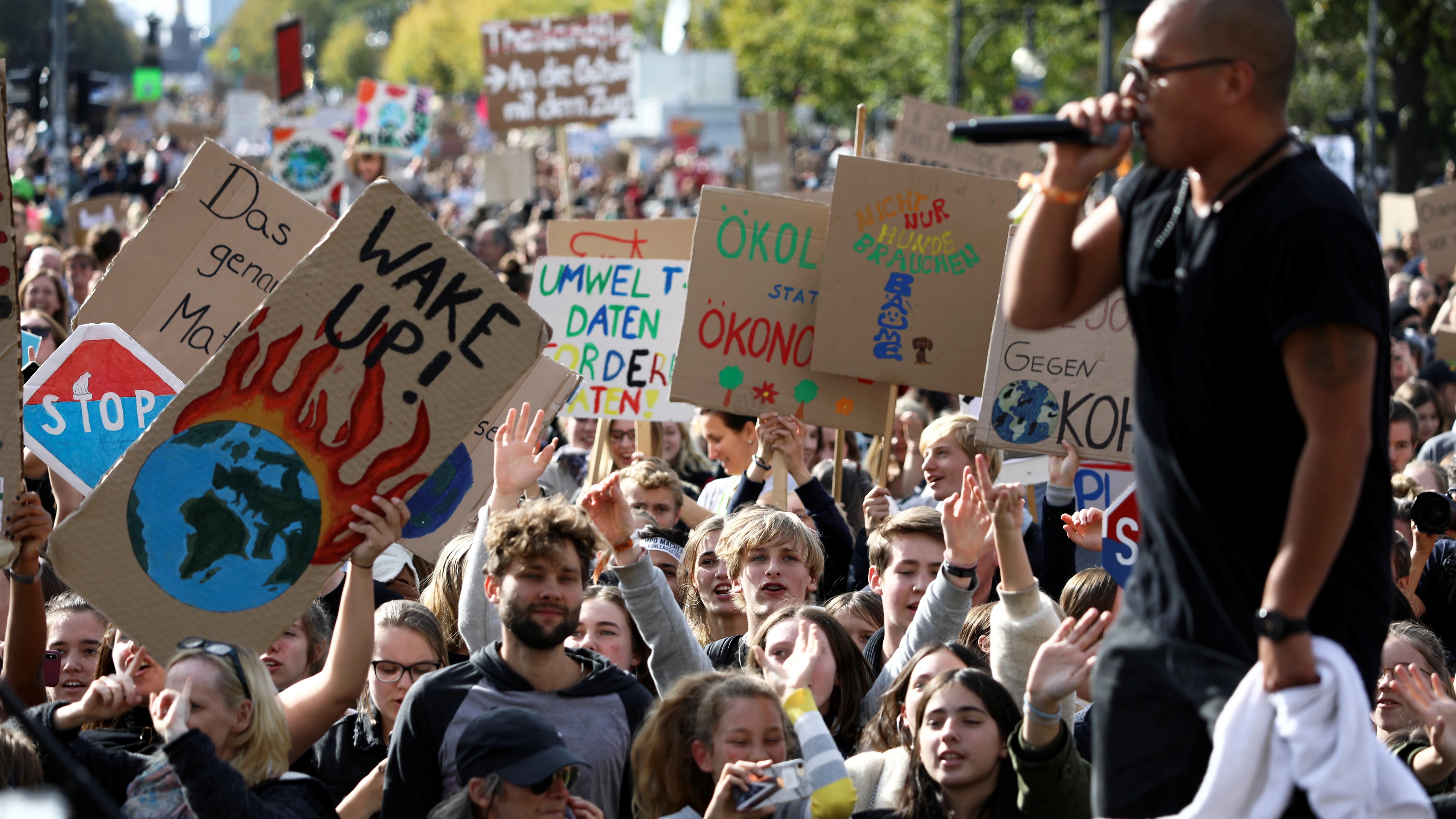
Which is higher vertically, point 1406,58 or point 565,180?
point 1406,58

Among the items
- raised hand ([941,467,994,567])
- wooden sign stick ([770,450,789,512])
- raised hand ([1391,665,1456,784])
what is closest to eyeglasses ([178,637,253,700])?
raised hand ([941,467,994,567])

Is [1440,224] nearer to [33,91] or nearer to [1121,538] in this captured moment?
[1121,538]

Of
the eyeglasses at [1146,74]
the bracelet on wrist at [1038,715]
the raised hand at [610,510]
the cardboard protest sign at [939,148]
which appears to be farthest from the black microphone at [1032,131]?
the cardboard protest sign at [939,148]

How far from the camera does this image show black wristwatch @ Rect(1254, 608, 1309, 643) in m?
2.29

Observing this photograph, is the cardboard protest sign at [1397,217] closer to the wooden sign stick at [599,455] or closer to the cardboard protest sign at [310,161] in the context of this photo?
the cardboard protest sign at [310,161]

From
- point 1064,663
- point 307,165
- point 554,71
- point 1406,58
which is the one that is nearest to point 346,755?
point 1064,663

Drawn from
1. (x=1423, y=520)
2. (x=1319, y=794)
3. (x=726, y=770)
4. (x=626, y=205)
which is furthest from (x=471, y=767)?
(x=626, y=205)

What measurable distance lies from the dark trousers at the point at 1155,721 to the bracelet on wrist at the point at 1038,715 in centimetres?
82

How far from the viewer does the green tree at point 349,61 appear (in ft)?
419

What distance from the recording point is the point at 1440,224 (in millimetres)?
12328

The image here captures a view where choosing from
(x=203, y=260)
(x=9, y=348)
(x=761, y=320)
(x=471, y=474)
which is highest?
(x=203, y=260)

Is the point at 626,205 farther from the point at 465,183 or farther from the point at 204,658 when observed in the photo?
the point at 204,658

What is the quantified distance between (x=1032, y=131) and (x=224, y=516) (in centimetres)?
216

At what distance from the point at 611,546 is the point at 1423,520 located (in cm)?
239
